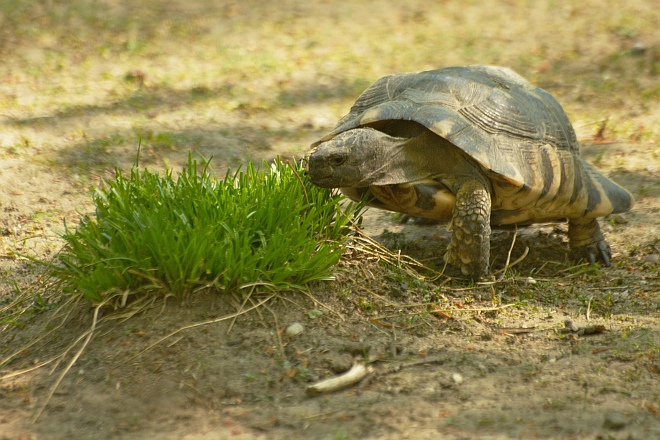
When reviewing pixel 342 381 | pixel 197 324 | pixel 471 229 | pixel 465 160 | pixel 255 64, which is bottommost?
pixel 342 381

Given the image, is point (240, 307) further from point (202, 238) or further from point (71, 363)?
point (71, 363)

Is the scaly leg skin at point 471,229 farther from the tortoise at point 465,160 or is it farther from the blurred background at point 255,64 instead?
the blurred background at point 255,64

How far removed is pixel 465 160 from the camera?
404cm

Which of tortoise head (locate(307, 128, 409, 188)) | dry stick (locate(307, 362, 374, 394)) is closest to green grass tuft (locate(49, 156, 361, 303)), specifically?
tortoise head (locate(307, 128, 409, 188))

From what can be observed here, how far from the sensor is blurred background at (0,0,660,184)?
19.7ft

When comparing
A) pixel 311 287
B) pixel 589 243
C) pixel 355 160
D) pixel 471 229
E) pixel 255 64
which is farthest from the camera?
pixel 255 64

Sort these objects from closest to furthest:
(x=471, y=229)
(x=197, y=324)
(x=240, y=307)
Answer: (x=197, y=324)
(x=240, y=307)
(x=471, y=229)

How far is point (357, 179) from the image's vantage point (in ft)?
12.3

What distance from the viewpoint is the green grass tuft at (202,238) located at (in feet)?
10.8

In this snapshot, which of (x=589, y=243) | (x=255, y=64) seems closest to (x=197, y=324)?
(x=589, y=243)

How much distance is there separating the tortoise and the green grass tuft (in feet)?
0.81

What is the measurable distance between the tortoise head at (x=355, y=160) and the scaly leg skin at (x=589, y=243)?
4.27 feet

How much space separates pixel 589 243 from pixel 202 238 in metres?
2.42

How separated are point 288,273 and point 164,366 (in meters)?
0.70
